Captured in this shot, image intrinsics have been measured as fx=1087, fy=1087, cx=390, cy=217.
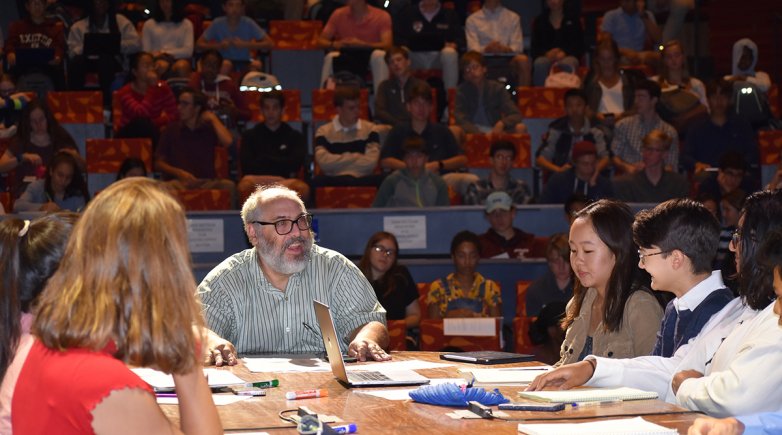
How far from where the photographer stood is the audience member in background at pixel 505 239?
8188 mm

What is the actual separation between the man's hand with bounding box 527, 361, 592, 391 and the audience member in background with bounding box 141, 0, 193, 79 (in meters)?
8.45

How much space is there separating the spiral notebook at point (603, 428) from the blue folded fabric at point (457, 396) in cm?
30

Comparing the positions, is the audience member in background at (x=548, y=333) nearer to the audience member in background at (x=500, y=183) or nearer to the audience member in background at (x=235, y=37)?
the audience member in background at (x=500, y=183)

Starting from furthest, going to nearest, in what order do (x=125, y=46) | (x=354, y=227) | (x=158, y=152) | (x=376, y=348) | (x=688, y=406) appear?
(x=125, y=46) < (x=158, y=152) < (x=354, y=227) < (x=376, y=348) < (x=688, y=406)

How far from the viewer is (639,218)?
12.4 ft

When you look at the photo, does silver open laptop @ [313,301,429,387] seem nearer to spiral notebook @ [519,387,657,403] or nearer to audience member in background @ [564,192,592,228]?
spiral notebook @ [519,387,657,403]

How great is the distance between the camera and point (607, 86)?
1038 cm

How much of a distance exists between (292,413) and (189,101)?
6.65 meters

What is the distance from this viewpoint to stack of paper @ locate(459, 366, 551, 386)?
347 centimetres

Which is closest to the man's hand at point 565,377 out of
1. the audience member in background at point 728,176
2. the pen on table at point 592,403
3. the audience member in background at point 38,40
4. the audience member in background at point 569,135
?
the pen on table at point 592,403

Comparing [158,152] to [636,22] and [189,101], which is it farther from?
[636,22]

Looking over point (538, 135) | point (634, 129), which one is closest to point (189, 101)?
point (538, 135)

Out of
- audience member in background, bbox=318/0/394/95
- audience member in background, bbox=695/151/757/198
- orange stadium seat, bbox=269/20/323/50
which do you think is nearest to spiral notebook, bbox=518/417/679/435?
audience member in background, bbox=695/151/757/198

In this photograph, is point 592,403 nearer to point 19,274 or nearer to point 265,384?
point 265,384
